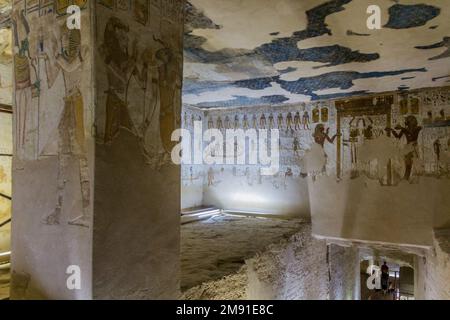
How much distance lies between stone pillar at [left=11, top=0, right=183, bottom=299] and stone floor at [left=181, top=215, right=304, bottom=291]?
1096mm

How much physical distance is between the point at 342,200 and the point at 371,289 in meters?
7.56

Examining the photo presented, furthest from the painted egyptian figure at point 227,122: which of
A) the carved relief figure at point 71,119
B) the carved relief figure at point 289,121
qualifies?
the carved relief figure at point 71,119

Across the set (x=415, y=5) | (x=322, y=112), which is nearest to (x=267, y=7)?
(x=415, y=5)

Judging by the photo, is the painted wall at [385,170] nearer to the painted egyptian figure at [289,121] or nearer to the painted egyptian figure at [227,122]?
the painted egyptian figure at [289,121]

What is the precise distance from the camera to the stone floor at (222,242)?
3586 mm

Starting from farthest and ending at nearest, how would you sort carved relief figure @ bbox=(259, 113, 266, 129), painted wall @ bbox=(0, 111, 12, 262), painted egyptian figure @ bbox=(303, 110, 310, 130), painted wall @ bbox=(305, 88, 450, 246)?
carved relief figure @ bbox=(259, 113, 266, 129) → painted egyptian figure @ bbox=(303, 110, 310, 130) → painted wall @ bbox=(305, 88, 450, 246) → painted wall @ bbox=(0, 111, 12, 262)

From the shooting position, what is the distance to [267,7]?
299 cm

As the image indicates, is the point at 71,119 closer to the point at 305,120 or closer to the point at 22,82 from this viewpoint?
the point at 22,82

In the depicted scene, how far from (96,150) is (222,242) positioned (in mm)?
3406

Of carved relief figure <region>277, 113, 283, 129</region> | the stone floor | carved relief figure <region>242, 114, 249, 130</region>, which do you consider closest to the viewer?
the stone floor

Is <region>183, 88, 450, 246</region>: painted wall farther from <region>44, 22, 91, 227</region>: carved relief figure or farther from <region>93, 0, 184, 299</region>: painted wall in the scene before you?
<region>44, 22, 91, 227</region>: carved relief figure

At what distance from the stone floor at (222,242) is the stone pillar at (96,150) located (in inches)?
43.1

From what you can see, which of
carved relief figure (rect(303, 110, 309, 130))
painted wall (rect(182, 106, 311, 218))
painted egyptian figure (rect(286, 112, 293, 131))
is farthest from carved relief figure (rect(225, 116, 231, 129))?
carved relief figure (rect(303, 110, 309, 130))

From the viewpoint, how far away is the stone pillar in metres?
1.89
